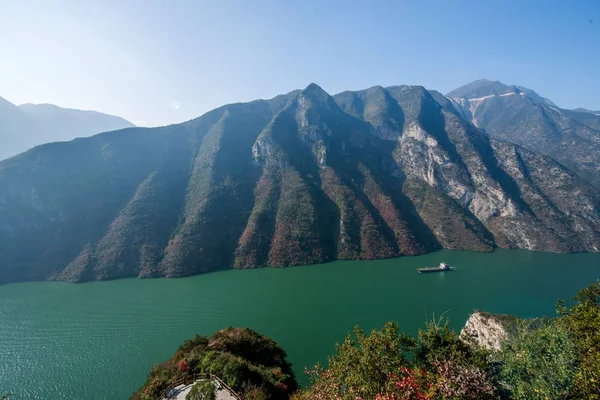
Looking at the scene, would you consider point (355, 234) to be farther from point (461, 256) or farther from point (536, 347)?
point (536, 347)

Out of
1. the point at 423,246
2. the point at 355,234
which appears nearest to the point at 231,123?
the point at 355,234

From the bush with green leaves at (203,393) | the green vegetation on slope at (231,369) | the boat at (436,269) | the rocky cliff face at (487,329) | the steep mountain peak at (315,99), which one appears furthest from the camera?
the steep mountain peak at (315,99)

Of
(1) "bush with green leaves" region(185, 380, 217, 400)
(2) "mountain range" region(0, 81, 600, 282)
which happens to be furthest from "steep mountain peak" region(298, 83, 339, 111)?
(1) "bush with green leaves" region(185, 380, 217, 400)

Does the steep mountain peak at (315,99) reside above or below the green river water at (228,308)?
above

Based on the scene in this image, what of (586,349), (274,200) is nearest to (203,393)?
(586,349)

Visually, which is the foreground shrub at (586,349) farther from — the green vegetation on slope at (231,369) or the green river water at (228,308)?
the green river water at (228,308)

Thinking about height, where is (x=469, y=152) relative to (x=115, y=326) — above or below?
above

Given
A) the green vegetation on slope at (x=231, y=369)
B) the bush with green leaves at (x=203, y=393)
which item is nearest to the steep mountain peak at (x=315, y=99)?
the green vegetation on slope at (x=231, y=369)
